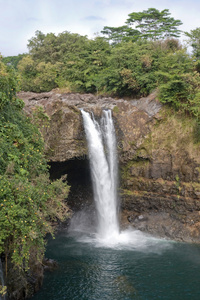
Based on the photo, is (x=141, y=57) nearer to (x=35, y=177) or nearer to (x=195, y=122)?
(x=195, y=122)

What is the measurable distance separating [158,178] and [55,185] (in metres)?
8.73

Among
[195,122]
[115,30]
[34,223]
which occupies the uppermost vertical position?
[115,30]

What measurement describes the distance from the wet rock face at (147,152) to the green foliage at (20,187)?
455 centimetres

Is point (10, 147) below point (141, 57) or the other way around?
below

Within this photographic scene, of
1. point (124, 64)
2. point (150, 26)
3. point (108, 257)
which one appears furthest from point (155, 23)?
point (108, 257)

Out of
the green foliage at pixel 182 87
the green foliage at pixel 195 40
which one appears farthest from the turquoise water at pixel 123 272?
the green foliage at pixel 195 40

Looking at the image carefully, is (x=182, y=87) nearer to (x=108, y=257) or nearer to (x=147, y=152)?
(x=147, y=152)

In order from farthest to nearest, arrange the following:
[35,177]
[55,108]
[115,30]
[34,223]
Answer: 1. [115,30]
2. [55,108]
3. [35,177]
4. [34,223]

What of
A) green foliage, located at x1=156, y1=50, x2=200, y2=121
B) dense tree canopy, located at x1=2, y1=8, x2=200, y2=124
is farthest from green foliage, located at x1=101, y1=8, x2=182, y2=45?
green foliage, located at x1=156, y1=50, x2=200, y2=121

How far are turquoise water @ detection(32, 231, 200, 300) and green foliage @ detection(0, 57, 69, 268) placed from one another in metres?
2.48

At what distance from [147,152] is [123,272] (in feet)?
26.6

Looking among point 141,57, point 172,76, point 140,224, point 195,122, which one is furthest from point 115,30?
point 140,224

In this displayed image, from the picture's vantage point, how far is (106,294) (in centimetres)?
1192

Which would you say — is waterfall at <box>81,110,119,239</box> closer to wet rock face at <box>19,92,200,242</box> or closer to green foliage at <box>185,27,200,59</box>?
wet rock face at <box>19,92,200,242</box>
